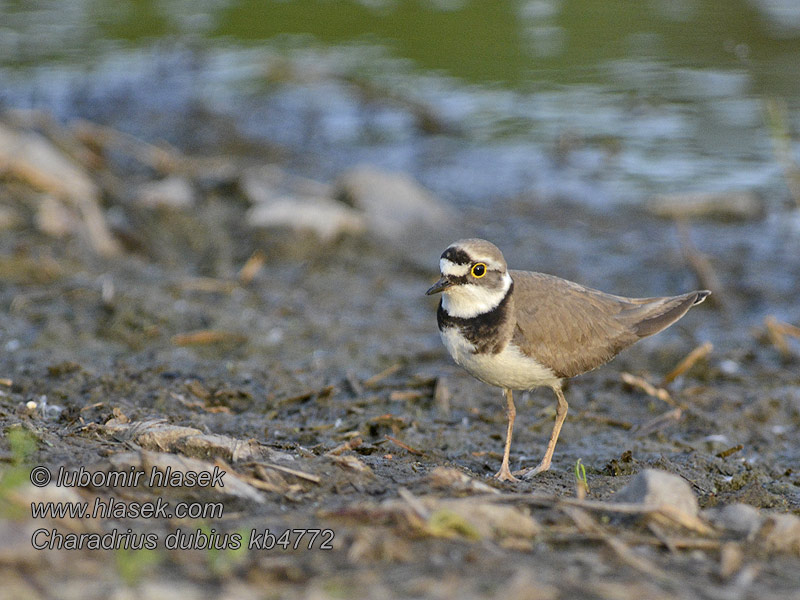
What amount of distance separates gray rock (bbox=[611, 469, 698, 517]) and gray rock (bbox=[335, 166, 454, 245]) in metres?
5.63

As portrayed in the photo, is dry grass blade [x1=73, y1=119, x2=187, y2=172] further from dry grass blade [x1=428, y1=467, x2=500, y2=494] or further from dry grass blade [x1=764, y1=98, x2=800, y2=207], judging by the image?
dry grass blade [x1=428, y1=467, x2=500, y2=494]

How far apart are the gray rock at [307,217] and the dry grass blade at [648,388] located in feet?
11.4

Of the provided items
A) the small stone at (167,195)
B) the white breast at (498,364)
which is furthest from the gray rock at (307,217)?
the white breast at (498,364)

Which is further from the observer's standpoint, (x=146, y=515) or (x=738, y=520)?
(x=738, y=520)

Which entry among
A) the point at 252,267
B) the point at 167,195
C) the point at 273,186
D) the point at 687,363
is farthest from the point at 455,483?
the point at 273,186

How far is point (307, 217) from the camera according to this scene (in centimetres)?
862

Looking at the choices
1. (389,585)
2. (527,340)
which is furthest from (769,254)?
(389,585)

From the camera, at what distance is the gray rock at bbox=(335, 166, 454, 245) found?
30.2 feet

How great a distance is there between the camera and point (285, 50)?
15.5 m

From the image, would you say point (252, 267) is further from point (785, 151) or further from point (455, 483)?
point (785, 151)

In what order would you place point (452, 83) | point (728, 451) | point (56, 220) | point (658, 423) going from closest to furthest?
point (728, 451), point (658, 423), point (56, 220), point (452, 83)

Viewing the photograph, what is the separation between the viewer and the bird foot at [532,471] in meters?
4.74

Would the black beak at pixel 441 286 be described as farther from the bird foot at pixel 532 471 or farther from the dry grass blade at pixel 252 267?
the dry grass blade at pixel 252 267

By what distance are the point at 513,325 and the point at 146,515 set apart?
232cm
